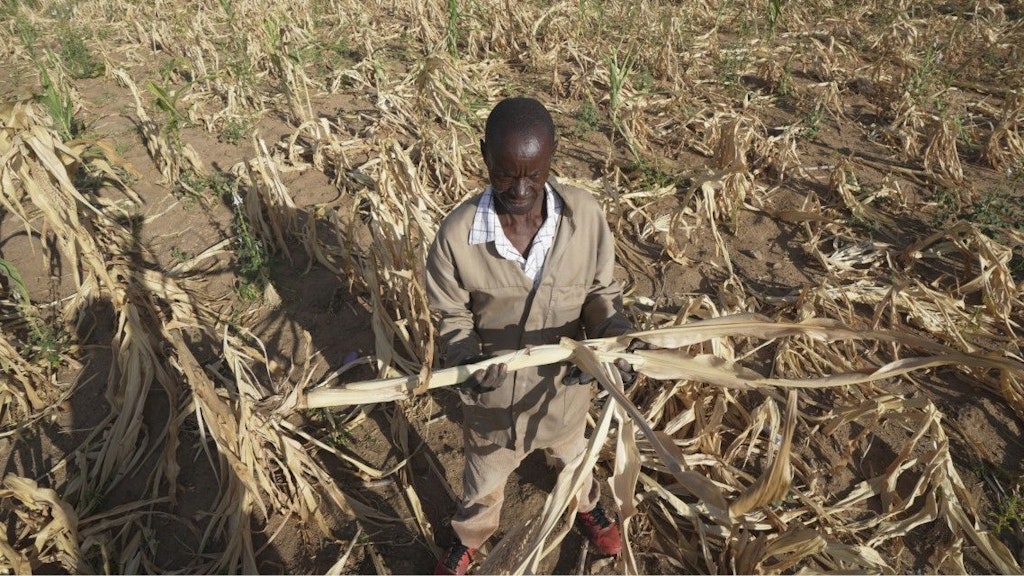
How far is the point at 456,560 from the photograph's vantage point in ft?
7.16

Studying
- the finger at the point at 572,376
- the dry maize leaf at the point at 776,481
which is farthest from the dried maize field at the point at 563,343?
the finger at the point at 572,376

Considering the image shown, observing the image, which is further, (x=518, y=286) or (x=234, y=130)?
(x=234, y=130)

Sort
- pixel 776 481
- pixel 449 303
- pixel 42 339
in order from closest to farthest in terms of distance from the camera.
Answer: pixel 776 481
pixel 449 303
pixel 42 339

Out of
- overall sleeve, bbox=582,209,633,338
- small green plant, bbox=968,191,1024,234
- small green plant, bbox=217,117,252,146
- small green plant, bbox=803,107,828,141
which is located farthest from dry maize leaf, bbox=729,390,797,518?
small green plant, bbox=217,117,252,146

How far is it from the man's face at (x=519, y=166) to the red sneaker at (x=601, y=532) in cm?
145

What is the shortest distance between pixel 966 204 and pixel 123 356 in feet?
18.5

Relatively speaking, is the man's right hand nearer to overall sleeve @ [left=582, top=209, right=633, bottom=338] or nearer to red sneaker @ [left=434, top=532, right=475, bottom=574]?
overall sleeve @ [left=582, top=209, right=633, bottom=338]

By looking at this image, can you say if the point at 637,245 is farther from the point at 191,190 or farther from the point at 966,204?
the point at 191,190

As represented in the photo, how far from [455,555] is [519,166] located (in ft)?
5.38

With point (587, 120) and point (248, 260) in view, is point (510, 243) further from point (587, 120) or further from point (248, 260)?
point (587, 120)

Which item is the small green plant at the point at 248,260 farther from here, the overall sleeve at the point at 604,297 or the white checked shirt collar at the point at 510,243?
the overall sleeve at the point at 604,297

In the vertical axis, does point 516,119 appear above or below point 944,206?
above

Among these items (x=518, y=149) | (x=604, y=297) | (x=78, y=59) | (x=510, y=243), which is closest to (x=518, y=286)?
(x=510, y=243)

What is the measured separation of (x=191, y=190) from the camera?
4.36 metres
